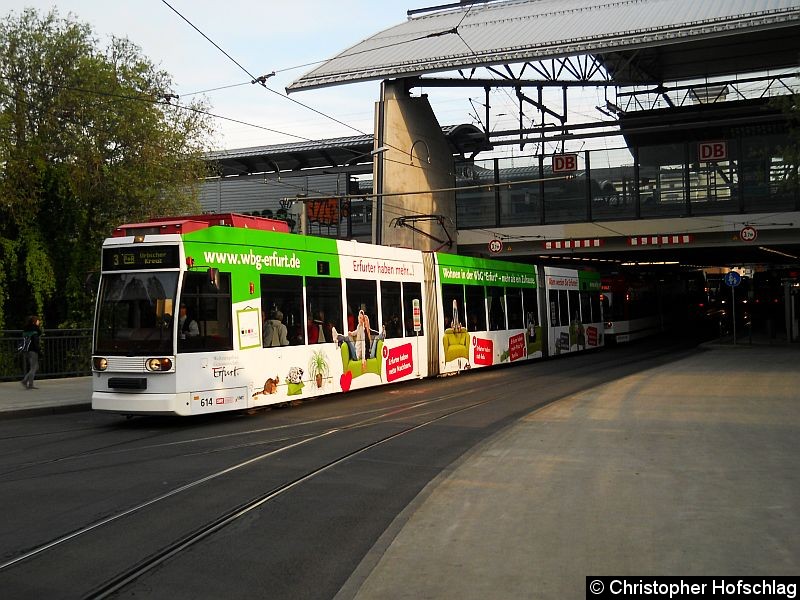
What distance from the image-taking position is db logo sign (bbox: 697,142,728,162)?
124ft

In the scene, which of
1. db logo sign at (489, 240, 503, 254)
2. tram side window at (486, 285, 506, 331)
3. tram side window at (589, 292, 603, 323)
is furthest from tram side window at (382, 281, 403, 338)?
db logo sign at (489, 240, 503, 254)

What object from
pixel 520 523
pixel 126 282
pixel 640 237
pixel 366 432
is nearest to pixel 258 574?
pixel 520 523

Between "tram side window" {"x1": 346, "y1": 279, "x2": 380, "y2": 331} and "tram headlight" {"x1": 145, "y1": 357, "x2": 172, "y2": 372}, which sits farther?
"tram side window" {"x1": 346, "y1": 279, "x2": 380, "y2": 331}

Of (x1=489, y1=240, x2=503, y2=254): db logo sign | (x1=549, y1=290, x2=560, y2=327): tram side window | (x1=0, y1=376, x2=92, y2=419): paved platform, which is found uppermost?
(x1=489, y1=240, x2=503, y2=254): db logo sign

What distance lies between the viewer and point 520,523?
6.86 m

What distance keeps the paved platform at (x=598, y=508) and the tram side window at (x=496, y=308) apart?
10745mm

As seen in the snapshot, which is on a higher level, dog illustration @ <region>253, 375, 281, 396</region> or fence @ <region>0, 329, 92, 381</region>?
fence @ <region>0, 329, 92, 381</region>

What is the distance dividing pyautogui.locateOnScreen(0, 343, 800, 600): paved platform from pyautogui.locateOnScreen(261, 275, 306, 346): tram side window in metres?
4.67

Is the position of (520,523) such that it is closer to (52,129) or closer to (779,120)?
(52,129)

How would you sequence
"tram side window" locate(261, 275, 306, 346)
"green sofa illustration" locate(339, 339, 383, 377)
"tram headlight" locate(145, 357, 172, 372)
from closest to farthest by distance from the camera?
"tram headlight" locate(145, 357, 172, 372) < "tram side window" locate(261, 275, 306, 346) < "green sofa illustration" locate(339, 339, 383, 377)

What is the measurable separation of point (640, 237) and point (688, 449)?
2888 cm

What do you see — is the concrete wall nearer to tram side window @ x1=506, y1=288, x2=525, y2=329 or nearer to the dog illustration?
tram side window @ x1=506, y1=288, x2=525, y2=329

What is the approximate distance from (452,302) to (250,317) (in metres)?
9.19

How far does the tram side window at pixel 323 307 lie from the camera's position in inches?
635
